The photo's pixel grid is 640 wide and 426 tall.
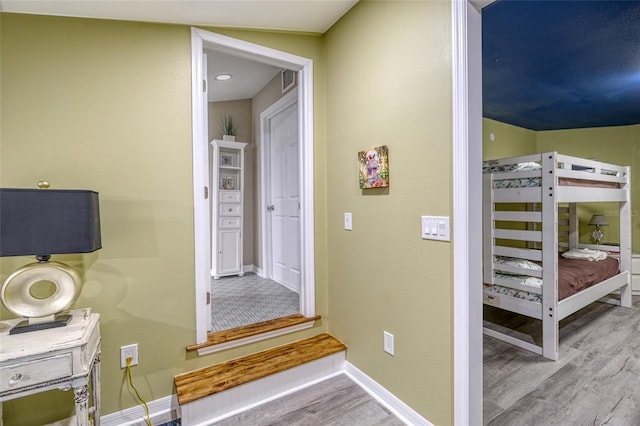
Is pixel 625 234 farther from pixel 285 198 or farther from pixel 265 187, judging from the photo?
pixel 265 187

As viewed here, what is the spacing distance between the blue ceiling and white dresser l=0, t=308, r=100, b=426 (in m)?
2.64

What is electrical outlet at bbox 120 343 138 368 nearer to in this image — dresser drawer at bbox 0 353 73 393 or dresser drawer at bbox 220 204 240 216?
dresser drawer at bbox 0 353 73 393

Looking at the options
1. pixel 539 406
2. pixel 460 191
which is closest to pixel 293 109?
pixel 460 191

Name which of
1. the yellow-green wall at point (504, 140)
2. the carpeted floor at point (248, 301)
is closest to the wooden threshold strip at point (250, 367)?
the carpeted floor at point (248, 301)

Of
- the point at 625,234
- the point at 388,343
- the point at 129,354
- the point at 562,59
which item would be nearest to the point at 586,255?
the point at 625,234

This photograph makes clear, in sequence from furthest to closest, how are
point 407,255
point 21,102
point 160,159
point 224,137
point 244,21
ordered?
point 224,137, point 244,21, point 160,159, point 407,255, point 21,102

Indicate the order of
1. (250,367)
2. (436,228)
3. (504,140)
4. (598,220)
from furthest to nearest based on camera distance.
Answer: (504,140) → (598,220) → (250,367) → (436,228)

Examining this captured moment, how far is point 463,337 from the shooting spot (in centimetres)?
142

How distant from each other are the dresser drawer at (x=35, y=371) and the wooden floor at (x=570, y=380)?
2.15 metres

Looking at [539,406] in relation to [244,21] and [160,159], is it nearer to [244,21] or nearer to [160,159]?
[160,159]

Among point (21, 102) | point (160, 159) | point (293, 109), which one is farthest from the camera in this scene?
point (293, 109)

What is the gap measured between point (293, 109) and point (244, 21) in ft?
4.77

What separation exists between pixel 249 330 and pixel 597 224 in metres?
5.07

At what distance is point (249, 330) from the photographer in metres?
2.16
